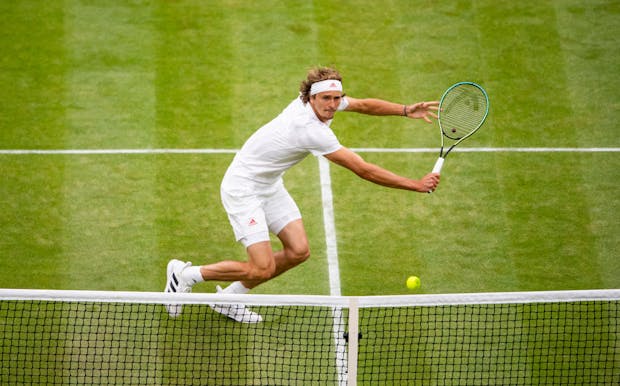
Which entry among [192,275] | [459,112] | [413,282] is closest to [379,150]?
[459,112]

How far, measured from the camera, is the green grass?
9297 mm

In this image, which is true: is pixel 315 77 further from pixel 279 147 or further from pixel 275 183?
pixel 275 183

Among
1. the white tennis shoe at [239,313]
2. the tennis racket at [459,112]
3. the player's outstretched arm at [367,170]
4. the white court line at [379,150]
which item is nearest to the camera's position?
the player's outstretched arm at [367,170]

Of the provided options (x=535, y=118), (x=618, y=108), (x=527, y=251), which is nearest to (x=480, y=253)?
(x=527, y=251)

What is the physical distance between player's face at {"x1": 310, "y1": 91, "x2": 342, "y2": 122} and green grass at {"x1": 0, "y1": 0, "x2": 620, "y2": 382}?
→ 1944 millimetres

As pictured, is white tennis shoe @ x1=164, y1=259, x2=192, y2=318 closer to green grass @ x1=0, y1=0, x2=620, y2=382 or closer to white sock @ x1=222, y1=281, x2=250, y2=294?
white sock @ x1=222, y1=281, x2=250, y2=294

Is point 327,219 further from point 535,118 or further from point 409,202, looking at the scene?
point 535,118

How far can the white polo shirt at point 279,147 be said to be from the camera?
769 centimetres

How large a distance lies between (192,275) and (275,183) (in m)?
1.10

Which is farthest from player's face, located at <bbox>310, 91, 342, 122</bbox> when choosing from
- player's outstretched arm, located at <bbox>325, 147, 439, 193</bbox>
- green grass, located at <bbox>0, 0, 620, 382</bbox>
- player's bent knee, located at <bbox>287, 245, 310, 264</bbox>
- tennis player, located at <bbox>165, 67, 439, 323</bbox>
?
green grass, located at <bbox>0, 0, 620, 382</bbox>

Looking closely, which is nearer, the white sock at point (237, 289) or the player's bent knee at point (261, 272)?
the player's bent knee at point (261, 272)

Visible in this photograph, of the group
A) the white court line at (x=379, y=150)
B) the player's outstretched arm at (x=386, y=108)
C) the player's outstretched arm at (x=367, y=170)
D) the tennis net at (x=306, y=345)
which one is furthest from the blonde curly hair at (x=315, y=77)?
the white court line at (x=379, y=150)

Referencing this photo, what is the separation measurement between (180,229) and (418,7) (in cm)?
523

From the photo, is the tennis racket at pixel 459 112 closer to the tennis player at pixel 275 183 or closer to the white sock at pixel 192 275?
the tennis player at pixel 275 183
